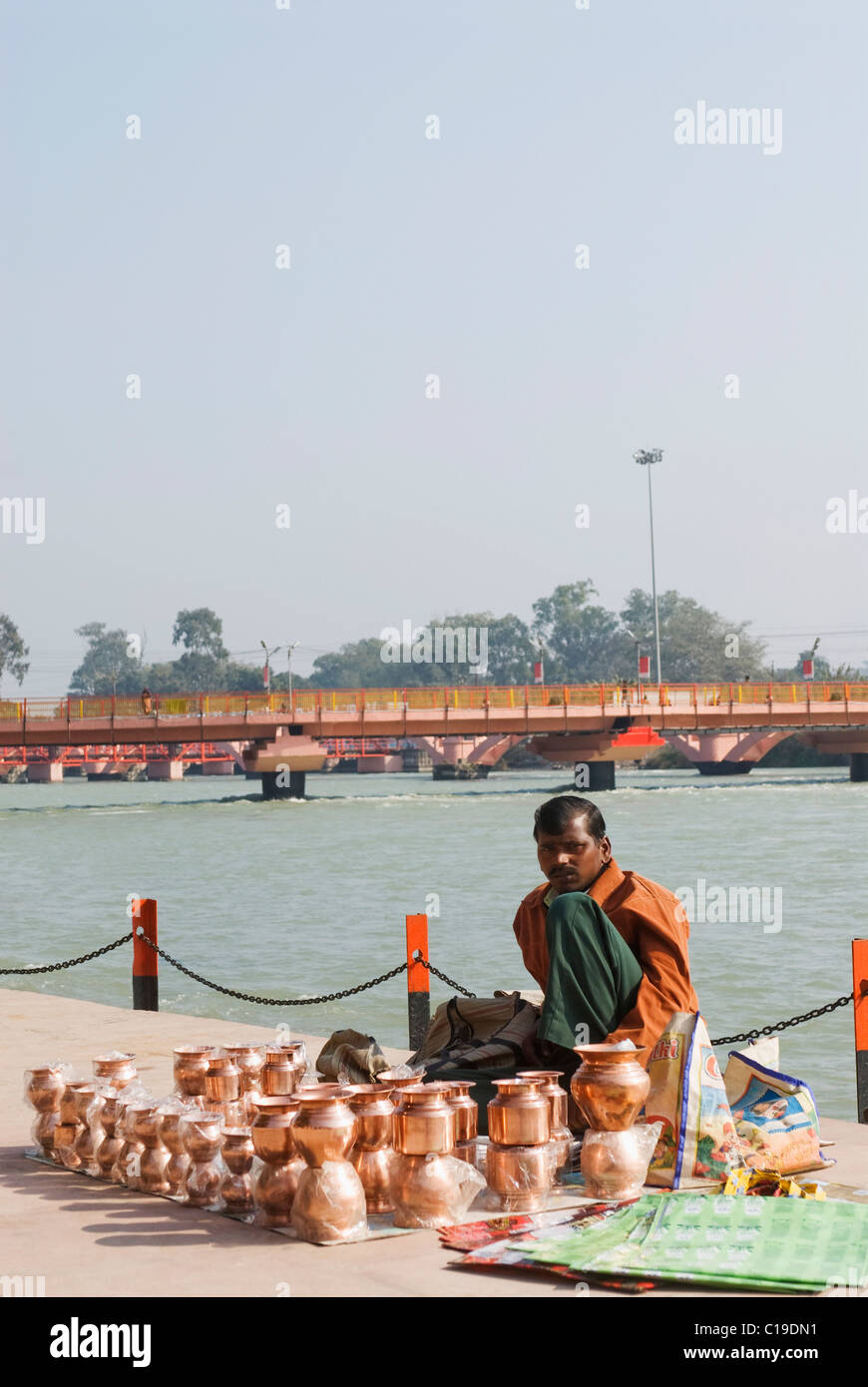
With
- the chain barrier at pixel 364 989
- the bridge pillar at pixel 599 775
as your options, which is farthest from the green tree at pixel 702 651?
the chain barrier at pixel 364 989

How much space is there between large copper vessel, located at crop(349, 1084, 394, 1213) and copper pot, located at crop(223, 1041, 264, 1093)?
96 cm

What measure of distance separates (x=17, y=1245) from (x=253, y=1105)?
0.71 meters

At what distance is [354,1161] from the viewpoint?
15.4ft

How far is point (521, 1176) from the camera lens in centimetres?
463

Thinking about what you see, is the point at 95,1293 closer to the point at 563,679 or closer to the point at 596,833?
the point at 596,833

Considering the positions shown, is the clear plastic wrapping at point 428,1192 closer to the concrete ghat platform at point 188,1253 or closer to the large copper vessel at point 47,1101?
the concrete ghat platform at point 188,1253

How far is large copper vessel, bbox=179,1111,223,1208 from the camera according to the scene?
4840 millimetres

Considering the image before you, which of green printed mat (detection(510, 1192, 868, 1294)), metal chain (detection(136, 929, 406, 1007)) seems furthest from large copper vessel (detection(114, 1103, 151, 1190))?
metal chain (detection(136, 929, 406, 1007))

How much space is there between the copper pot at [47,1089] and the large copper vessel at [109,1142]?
23cm

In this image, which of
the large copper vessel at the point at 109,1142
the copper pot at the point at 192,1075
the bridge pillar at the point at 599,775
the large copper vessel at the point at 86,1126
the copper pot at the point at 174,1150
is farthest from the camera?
the bridge pillar at the point at 599,775

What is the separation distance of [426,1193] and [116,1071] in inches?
58.4

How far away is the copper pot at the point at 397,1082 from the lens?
4.82 metres

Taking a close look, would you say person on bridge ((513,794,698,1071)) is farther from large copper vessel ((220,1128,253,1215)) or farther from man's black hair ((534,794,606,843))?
large copper vessel ((220,1128,253,1215))
